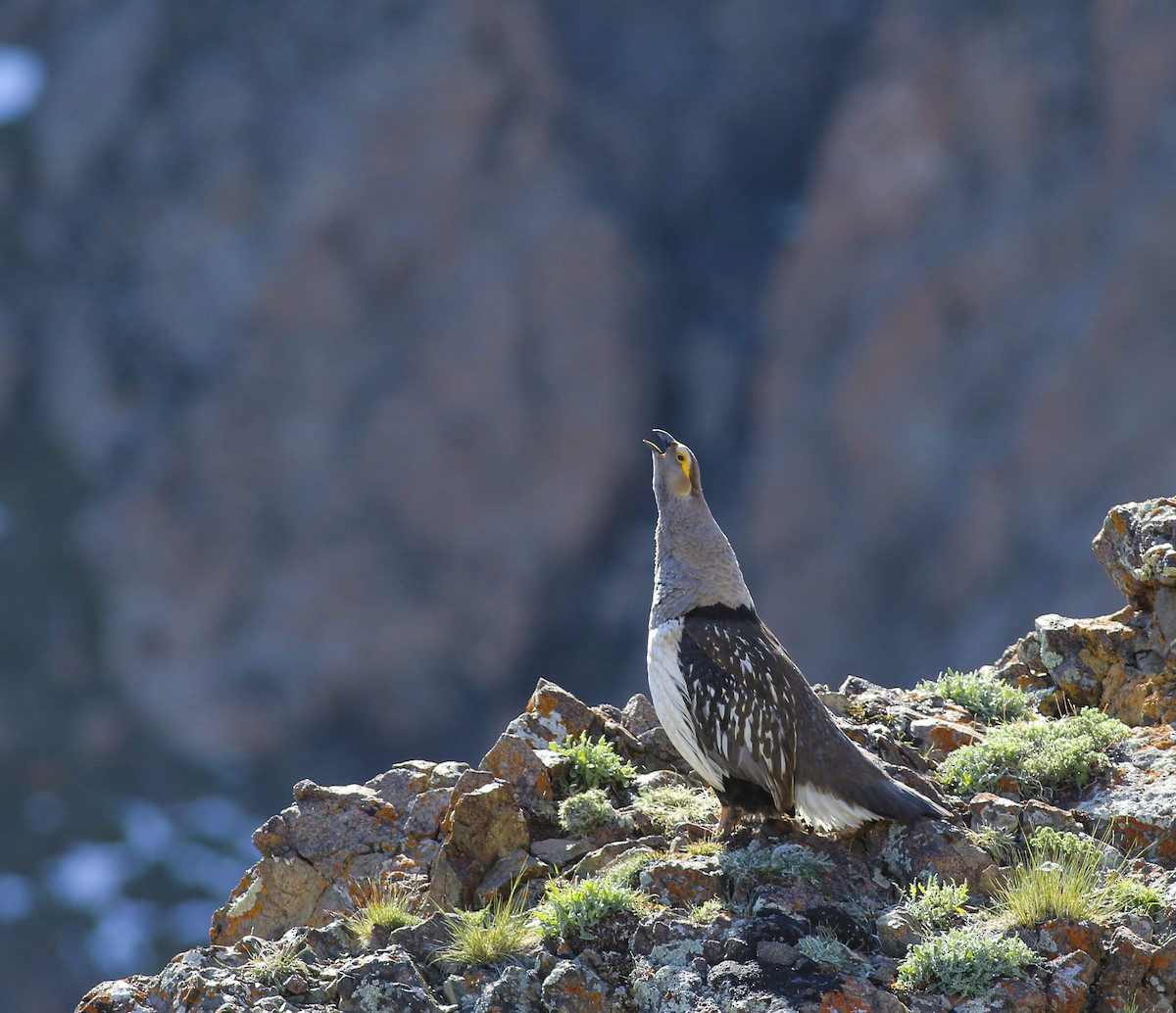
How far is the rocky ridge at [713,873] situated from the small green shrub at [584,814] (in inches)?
1.3

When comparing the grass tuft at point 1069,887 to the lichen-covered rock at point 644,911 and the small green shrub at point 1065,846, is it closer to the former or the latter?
the small green shrub at point 1065,846

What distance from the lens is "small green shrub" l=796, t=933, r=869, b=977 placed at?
8.85m

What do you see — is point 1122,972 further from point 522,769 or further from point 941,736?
point 522,769

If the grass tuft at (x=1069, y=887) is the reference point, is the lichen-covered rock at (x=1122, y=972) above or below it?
below

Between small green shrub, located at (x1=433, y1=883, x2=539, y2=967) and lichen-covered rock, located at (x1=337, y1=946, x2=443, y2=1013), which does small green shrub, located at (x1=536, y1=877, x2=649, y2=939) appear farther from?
lichen-covered rock, located at (x1=337, y1=946, x2=443, y2=1013)

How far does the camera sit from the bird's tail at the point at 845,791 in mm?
10227

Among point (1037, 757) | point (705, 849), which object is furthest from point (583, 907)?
point (1037, 757)

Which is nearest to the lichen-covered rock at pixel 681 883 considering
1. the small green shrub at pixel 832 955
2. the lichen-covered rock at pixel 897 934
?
the small green shrub at pixel 832 955

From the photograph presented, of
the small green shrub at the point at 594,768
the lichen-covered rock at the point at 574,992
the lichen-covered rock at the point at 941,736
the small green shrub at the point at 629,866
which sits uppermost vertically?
the small green shrub at the point at 594,768

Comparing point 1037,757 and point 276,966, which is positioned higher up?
point 1037,757

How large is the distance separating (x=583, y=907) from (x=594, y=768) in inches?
83.8

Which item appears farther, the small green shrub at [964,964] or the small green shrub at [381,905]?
the small green shrub at [381,905]

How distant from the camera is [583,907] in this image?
30.6ft

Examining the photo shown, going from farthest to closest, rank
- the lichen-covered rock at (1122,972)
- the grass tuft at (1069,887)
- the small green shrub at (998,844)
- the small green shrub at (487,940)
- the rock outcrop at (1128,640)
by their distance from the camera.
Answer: the rock outcrop at (1128,640), the small green shrub at (998,844), the small green shrub at (487,940), the grass tuft at (1069,887), the lichen-covered rock at (1122,972)
